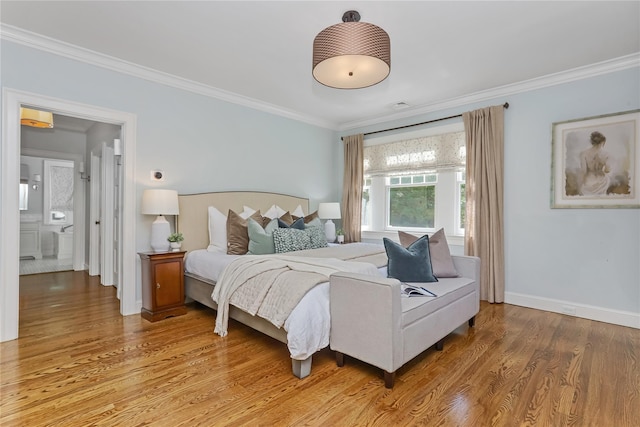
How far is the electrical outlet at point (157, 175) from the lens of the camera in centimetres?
354

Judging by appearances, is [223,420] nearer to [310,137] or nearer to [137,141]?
[137,141]

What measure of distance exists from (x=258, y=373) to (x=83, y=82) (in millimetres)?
3112

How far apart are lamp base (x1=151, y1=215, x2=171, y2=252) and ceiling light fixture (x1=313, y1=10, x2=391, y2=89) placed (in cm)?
224

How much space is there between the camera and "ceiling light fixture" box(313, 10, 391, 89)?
6.44ft

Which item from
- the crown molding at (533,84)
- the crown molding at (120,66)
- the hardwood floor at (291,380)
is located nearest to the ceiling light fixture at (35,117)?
the crown molding at (120,66)

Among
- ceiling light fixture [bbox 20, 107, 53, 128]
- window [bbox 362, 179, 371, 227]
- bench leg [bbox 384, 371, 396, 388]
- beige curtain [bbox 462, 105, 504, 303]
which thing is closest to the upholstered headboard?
ceiling light fixture [bbox 20, 107, 53, 128]

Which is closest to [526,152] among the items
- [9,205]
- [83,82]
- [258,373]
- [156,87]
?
[258,373]

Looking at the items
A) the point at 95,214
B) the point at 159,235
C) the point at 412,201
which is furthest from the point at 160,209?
the point at 412,201

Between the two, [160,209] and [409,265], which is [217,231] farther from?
[409,265]

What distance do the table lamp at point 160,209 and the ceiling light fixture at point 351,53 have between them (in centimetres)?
205

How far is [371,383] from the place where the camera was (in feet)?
6.84

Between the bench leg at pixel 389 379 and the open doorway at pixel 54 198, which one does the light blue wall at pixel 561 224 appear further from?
the open doorway at pixel 54 198

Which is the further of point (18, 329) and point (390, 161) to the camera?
point (390, 161)

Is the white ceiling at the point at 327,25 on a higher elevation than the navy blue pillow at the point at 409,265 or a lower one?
higher
